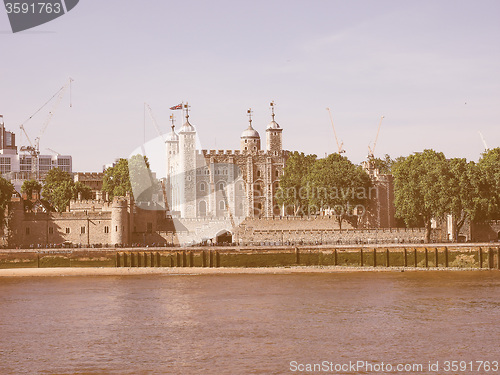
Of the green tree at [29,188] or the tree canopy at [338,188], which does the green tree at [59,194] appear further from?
the tree canopy at [338,188]

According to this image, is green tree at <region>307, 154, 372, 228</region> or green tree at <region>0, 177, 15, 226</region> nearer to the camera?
green tree at <region>0, 177, 15, 226</region>

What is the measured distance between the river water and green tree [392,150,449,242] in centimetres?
1591

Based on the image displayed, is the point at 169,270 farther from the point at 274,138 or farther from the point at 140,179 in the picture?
the point at 274,138

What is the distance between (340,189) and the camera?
351 ft

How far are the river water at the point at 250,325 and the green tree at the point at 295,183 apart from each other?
3784cm

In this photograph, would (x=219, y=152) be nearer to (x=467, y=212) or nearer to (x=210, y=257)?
(x=210, y=257)

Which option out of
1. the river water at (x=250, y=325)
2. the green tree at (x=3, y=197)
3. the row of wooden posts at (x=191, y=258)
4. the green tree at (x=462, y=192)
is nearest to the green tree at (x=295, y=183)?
the row of wooden posts at (x=191, y=258)

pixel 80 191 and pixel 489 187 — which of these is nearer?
pixel 489 187

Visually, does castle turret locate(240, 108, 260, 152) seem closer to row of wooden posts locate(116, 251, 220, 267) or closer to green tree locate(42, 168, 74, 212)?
green tree locate(42, 168, 74, 212)

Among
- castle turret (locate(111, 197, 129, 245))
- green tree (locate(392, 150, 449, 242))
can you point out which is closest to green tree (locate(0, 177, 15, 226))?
castle turret (locate(111, 197, 129, 245))

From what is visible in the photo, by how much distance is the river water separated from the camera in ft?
140

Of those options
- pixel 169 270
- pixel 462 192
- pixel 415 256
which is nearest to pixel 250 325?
pixel 415 256

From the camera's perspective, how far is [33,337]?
168ft

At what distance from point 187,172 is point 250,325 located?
7825 cm
